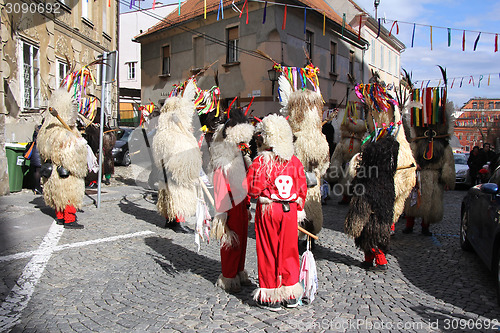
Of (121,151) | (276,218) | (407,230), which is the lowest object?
(407,230)

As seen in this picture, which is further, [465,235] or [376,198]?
[465,235]

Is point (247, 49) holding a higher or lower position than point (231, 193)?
higher

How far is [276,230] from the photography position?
346 cm

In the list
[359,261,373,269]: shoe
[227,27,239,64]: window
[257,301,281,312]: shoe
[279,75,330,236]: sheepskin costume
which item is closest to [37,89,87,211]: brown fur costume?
[279,75,330,236]: sheepskin costume

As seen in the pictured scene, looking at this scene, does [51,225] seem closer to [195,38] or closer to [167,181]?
[167,181]

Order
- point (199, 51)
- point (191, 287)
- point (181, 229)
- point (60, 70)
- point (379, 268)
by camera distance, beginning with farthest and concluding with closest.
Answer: point (199, 51), point (60, 70), point (181, 229), point (379, 268), point (191, 287)

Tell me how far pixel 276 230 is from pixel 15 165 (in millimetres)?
7788

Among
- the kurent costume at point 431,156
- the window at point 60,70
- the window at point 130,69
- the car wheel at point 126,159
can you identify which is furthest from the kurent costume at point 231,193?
the window at point 130,69

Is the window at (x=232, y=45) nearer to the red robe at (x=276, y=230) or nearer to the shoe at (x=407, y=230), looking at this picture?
the shoe at (x=407, y=230)

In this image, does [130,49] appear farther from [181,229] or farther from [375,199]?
[375,199]

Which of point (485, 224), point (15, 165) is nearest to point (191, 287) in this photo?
point (485, 224)

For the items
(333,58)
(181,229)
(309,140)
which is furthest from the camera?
(333,58)

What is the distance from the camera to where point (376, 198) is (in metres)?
4.34

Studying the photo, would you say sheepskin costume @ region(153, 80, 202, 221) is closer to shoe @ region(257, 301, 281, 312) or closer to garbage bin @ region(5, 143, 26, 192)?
shoe @ region(257, 301, 281, 312)
